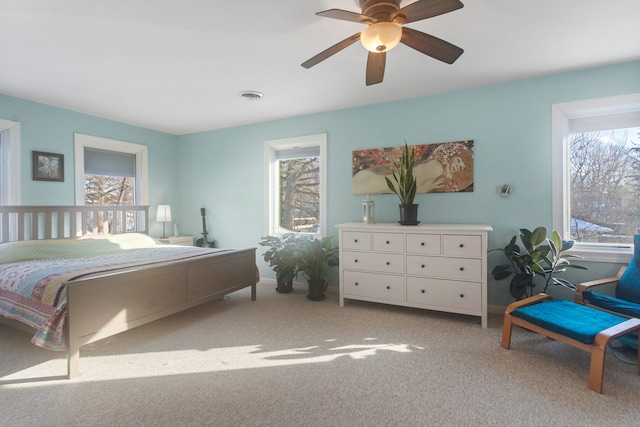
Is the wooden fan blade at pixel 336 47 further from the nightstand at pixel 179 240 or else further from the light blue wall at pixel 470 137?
the nightstand at pixel 179 240

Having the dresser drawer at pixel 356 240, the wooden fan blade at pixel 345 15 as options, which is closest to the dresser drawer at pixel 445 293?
the dresser drawer at pixel 356 240

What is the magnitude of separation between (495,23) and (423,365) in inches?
92.9

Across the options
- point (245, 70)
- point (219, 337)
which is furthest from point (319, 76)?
point (219, 337)

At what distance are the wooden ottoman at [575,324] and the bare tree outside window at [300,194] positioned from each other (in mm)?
2543

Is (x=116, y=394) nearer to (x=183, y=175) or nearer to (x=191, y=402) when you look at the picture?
(x=191, y=402)

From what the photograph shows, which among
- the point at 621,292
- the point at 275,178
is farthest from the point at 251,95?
the point at 621,292

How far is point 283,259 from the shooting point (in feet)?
12.7

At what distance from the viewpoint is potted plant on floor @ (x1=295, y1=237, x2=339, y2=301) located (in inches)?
143

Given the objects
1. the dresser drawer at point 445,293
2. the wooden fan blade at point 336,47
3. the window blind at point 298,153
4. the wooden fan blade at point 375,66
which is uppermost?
the wooden fan blade at point 336,47

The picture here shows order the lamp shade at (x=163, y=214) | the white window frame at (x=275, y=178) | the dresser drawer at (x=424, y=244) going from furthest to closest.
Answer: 1. the lamp shade at (x=163, y=214)
2. the white window frame at (x=275, y=178)
3. the dresser drawer at (x=424, y=244)

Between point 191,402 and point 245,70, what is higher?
point 245,70

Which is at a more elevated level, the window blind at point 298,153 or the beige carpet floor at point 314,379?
the window blind at point 298,153

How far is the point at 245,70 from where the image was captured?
2.83m

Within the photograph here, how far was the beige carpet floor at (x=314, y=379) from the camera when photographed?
1.65 meters
